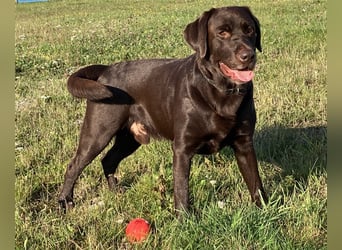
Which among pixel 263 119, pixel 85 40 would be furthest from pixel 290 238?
pixel 85 40

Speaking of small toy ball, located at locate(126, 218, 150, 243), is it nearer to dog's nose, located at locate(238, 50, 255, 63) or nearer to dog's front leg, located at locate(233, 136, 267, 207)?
dog's front leg, located at locate(233, 136, 267, 207)

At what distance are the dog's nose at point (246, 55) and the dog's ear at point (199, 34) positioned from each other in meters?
0.37

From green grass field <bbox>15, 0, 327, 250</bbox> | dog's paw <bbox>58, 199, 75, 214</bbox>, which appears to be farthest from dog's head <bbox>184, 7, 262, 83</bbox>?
dog's paw <bbox>58, 199, 75, 214</bbox>

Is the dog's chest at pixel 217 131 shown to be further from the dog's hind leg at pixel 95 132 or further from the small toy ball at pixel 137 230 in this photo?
the dog's hind leg at pixel 95 132

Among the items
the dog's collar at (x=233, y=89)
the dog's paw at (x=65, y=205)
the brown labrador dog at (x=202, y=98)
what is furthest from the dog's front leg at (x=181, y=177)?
the dog's paw at (x=65, y=205)

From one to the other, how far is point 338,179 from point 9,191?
2.85ft

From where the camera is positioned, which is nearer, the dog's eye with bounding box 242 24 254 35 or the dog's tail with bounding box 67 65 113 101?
the dog's eye with bounding box 242 24 254 35

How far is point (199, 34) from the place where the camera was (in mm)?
3602

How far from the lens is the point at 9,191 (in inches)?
47.4

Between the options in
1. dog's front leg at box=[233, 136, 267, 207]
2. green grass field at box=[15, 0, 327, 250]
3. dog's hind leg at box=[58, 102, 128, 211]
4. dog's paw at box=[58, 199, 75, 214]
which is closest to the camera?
green grass field at box=[15, 0, 327, 250]

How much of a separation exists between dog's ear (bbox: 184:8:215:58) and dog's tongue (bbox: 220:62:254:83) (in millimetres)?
192

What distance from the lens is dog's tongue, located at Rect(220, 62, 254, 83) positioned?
336 centimetres

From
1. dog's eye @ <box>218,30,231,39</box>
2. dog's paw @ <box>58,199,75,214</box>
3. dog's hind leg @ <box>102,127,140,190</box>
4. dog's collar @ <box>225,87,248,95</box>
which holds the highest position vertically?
dog's eye @ <box>218,30,231,39</box>

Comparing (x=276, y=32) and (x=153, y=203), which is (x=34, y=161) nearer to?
(x=153, y=203)
